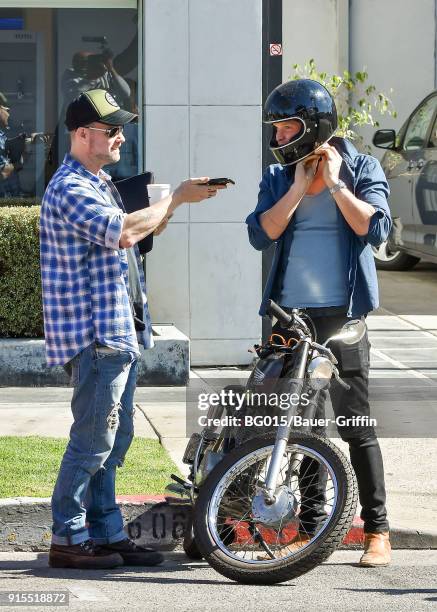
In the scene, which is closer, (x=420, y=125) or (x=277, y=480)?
(x=277, y=480)

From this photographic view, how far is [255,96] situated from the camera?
1021cm

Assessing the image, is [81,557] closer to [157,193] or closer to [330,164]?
[157,193]

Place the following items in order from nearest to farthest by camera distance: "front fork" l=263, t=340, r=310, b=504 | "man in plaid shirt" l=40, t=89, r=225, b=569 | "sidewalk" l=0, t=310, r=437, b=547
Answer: "front fork" l=263, t=340, r=310, b=504
"man in plaid shirt" l=40, t=89, r=225, b=569
"sidewalk" l=0, t=310, r=437, b=547

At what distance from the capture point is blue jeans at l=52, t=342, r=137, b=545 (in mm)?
5562

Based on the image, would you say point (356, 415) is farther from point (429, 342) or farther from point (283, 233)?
point (429, 342)

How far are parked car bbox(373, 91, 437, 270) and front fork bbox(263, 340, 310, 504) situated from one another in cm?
789

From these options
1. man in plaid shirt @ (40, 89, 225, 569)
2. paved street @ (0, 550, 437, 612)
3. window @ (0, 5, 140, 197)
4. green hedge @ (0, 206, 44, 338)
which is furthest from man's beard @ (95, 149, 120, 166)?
window @ (0, 5, 140, 197)

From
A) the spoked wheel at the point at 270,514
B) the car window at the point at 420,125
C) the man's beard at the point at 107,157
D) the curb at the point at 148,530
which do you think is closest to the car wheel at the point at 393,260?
the car window at the point at 420,125

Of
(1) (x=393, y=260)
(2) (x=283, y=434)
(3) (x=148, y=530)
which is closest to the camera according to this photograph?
(2) (x=283, y=434)

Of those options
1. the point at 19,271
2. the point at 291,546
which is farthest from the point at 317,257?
the point at 19,271

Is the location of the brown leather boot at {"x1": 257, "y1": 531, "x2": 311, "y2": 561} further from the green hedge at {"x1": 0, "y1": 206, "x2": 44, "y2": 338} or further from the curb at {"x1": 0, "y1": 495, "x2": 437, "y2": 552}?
the green hedge at {"x1": 0, "y1": 206, "x2": 44, "y2": 338}

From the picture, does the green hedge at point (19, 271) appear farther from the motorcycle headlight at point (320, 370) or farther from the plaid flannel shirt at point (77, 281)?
the motorcycle headlight at point (320, 370)

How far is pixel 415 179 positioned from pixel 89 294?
28.3ft

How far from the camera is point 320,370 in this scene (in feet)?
17.8
